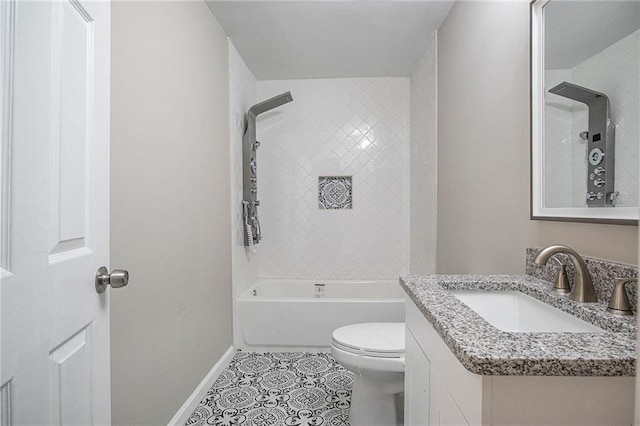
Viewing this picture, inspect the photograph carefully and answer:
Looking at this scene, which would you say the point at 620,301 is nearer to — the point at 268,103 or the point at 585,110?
the point at 585,110

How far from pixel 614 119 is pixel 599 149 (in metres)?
0.09

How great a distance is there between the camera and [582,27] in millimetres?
1090

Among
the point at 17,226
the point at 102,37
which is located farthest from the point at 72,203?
the point at 102,37

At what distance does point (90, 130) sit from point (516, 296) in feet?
4.25

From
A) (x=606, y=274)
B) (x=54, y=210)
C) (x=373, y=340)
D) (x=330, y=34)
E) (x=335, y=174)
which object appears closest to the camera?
(x=54, y=210)

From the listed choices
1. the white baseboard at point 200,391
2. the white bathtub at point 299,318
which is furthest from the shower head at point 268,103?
the white baseboard at point 200,391

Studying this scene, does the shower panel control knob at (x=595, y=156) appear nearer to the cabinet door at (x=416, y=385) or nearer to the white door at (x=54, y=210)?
the cabinet door at (x=416, y=385)

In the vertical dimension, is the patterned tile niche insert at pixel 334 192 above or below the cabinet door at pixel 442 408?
above

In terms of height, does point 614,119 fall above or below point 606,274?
above

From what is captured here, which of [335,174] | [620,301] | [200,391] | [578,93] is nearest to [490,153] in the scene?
[578,93]

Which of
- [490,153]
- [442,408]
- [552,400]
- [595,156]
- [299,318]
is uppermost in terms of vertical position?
[490,153]

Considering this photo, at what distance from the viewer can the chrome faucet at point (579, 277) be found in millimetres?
936

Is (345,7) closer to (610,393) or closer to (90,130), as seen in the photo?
(90,130)

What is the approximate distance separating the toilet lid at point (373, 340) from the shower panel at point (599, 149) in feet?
3.24
